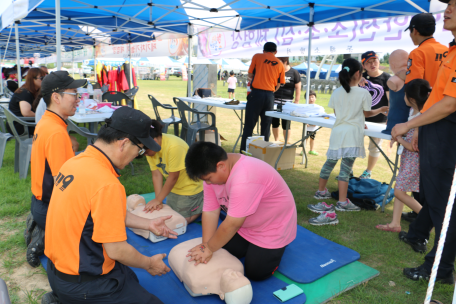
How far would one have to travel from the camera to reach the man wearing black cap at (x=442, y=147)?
173 cm

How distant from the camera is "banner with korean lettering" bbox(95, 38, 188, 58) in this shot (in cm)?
811

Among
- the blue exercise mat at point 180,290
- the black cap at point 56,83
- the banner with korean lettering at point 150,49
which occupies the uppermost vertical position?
the banner with korean lettering at point 150,49

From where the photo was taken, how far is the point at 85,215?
1313mm

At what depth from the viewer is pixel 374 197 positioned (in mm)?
3564

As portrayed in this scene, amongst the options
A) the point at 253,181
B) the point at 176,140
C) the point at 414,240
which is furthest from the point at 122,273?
the point at 414,240

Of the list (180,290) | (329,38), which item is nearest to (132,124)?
(180,290)

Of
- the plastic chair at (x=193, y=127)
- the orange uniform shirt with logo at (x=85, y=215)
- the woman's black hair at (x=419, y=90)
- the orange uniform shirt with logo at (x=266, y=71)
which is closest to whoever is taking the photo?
the orange uniform shirt with logo at (x=85, y=215)

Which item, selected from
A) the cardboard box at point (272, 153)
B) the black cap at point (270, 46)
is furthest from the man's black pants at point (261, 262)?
the black cap at point (270, 46)

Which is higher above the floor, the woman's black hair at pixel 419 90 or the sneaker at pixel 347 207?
the woman's black hair at pixel 419 90

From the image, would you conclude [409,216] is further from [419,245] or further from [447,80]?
[447,80]

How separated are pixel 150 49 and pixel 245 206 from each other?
887 centimetres

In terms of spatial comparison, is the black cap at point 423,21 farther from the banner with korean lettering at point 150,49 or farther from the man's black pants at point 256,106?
the banner with korean lettering at point 150,49

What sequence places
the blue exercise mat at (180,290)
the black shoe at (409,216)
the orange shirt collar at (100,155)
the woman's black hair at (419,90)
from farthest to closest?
the black shoe at (409,216)
the woman's black hair at (419,90)
the blue exercise mat at (180,290)
the orange shirt collar at (100,155)

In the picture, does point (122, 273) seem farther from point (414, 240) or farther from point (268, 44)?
point (268, 44)
